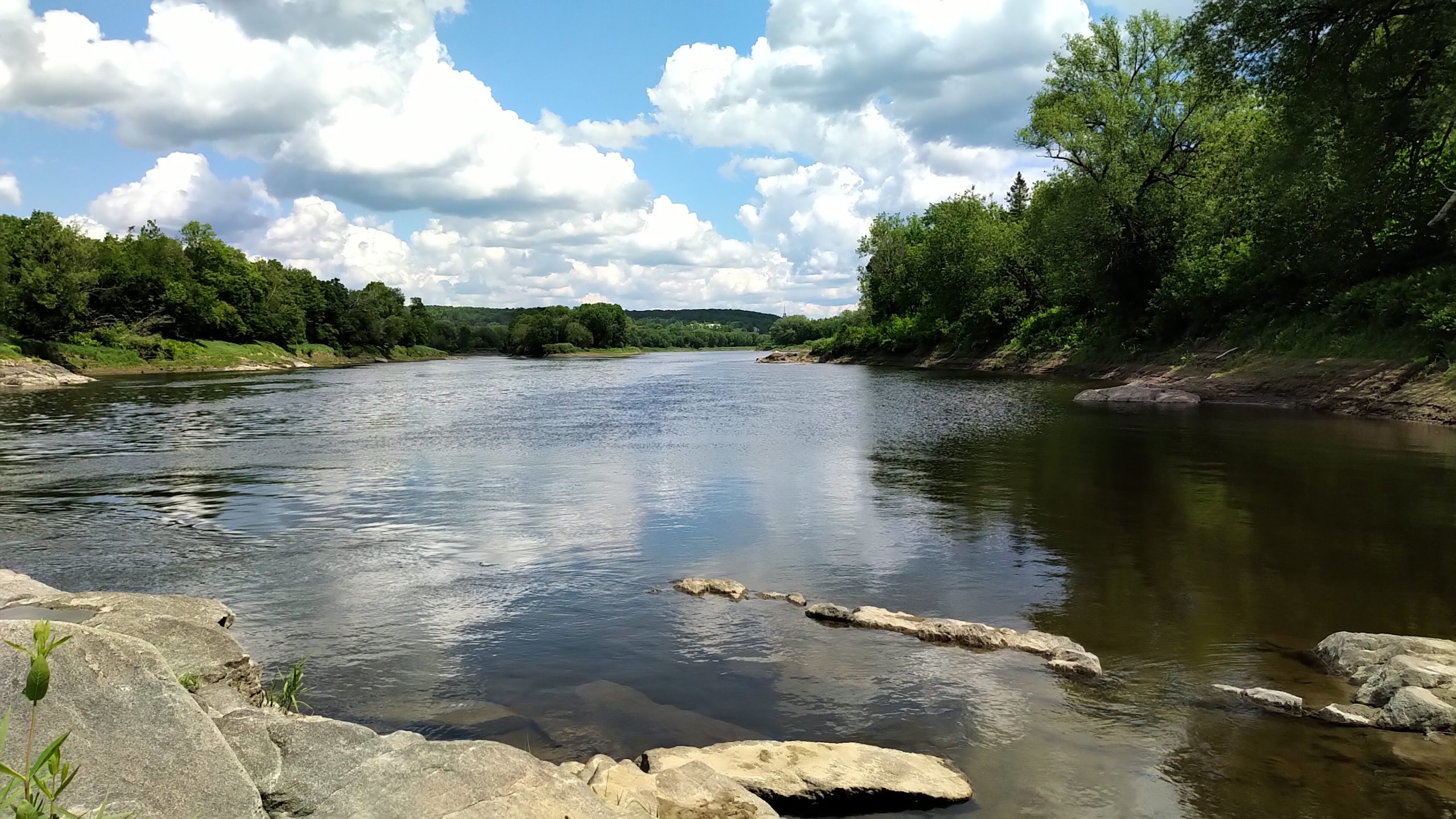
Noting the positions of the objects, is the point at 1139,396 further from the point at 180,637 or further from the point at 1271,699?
the point at 180,637

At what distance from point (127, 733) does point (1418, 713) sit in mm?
10198

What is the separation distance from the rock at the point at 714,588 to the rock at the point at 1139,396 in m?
33.8

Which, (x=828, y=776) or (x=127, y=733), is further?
(x=828, y=776)

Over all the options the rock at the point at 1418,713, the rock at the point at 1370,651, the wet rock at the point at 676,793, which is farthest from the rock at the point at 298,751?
the rock at the point at 1370,651

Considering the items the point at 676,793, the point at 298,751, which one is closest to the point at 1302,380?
the point at 676,793

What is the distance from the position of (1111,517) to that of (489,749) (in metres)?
14.7

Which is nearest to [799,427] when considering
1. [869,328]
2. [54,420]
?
[54,420]

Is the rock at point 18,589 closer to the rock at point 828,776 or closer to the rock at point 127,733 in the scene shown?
the rock at point 127,733

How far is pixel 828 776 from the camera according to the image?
6906mm

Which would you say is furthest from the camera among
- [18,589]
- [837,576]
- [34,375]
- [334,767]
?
[34,375]

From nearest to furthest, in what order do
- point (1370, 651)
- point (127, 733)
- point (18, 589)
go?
point (127, 733), point (1370, 651), point (18, 589)

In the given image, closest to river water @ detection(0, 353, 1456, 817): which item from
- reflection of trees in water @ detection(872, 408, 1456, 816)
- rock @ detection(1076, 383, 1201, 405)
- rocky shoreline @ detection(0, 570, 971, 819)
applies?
reflection of trees in water @ detection(872, 408, 1456, 816)

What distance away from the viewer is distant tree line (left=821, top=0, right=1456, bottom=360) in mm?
27859

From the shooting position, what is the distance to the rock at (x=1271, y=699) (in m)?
8.30
